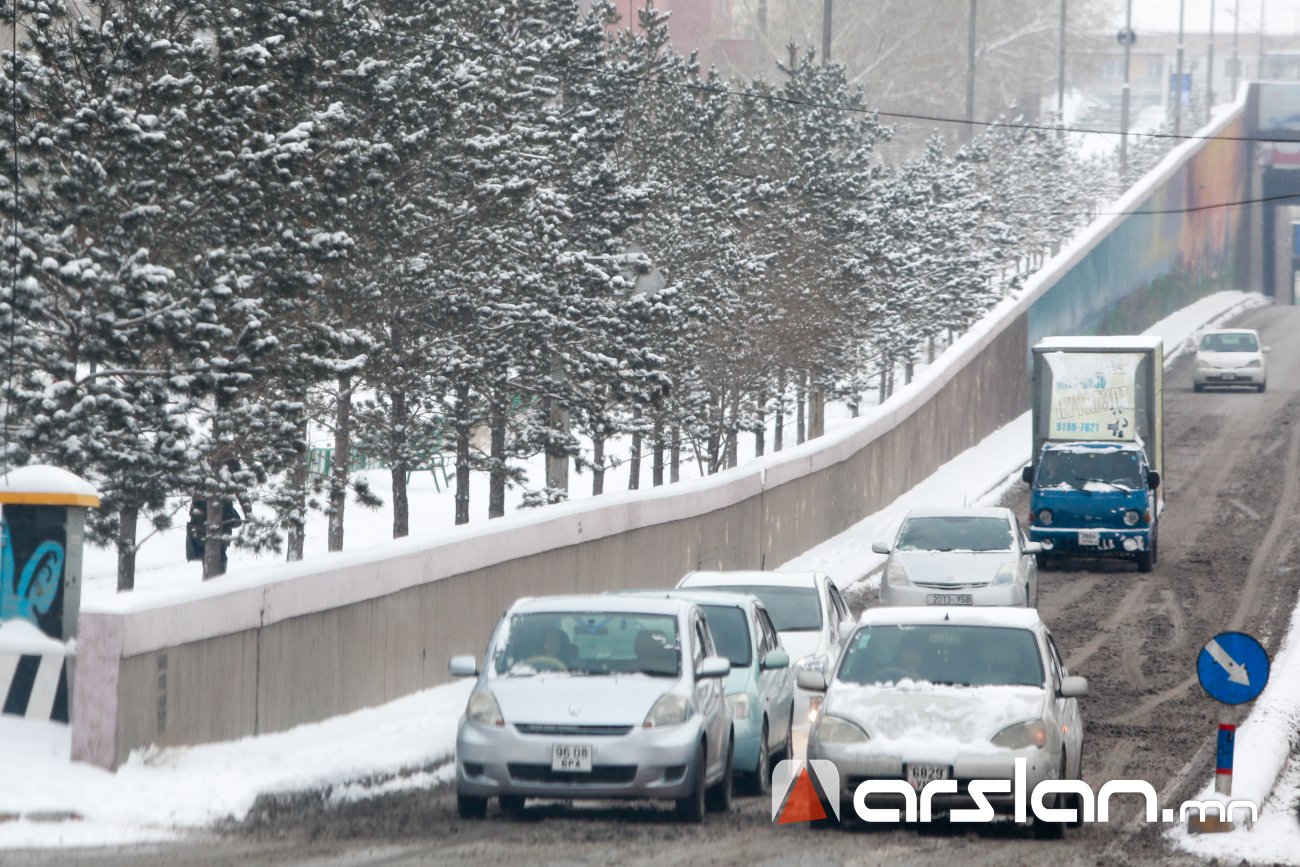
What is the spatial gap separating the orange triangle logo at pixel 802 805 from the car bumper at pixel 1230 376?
4813 cm

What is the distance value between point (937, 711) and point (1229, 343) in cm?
4993

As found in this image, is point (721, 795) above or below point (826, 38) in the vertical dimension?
below

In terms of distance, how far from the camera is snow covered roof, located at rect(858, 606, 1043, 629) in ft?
42.8

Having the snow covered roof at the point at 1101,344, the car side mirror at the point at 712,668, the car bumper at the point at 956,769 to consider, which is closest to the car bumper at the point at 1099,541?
the snow covered roof at the point at 1101,344

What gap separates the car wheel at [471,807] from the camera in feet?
39.7

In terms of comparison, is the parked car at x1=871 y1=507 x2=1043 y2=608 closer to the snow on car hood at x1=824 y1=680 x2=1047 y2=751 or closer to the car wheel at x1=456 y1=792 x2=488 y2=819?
the snow on car hood at x1=824 y1=680 x2=1047 y2=751

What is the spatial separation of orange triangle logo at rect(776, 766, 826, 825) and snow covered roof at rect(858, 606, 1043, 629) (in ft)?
3.99

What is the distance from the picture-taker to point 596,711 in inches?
473

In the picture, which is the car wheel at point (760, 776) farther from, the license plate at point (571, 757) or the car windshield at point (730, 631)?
the license plate at point (571, 757)

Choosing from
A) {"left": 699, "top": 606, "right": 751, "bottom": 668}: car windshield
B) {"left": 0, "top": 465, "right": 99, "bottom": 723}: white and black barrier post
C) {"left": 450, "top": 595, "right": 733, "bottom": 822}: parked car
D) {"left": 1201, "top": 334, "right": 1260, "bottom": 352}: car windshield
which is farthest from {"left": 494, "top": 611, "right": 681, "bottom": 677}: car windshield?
{"left": 1201, "top": 334, "right": 1260, "bottom": 352}: car windshield

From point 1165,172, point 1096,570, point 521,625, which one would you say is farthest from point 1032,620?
point 1165,172

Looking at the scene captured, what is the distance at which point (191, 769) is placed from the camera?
12555mm

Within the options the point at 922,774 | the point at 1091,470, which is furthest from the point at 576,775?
the point at 1091,470

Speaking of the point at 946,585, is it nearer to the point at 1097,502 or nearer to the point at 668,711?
the point at 1097,502
